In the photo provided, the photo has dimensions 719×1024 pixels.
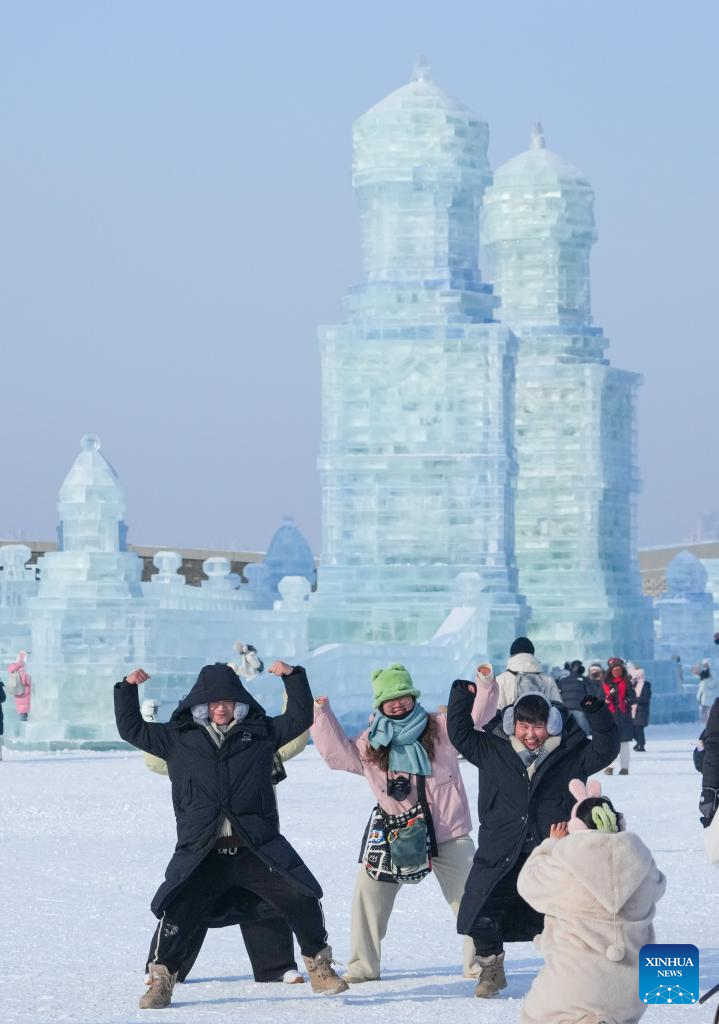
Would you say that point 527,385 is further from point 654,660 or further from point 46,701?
point 46,701

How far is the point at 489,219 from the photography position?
4262 cm

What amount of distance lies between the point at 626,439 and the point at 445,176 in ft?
27.9

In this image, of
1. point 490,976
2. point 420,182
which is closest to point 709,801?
point 490,976

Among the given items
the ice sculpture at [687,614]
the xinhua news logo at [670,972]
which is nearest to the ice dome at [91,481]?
the ice sculpture at [687,614]

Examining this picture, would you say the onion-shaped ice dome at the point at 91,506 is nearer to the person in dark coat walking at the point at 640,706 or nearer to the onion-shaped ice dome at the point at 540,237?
the person in dark coat walking at the point at 640,706

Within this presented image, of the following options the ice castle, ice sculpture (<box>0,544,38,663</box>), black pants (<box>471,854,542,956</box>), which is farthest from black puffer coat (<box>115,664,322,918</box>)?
ice sculpture (<box>0,544,38,663</box>)

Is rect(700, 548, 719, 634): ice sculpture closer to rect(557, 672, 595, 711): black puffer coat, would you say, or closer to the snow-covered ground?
rect(557, 672, 595, 711): black puffer coat

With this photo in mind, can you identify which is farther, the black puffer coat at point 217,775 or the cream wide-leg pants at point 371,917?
the cream wide-leg pants at point 371,917

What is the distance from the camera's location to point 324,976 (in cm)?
913

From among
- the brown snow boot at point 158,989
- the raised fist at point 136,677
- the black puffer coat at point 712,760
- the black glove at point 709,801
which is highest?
the raised fist at point 136,677

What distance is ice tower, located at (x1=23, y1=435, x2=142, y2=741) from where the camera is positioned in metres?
A: 28.8

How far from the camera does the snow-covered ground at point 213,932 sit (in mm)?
8852

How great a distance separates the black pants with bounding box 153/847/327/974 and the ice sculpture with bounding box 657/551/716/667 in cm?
3473

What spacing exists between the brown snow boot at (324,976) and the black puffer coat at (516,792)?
52 centimetres
